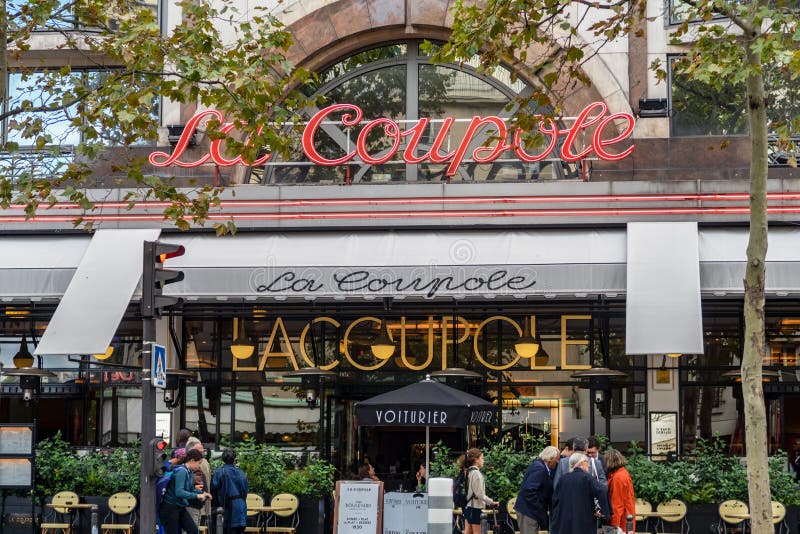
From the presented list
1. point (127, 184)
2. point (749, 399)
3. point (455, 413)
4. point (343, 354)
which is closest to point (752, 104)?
point (749, 399)

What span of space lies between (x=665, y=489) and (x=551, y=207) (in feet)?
16.6

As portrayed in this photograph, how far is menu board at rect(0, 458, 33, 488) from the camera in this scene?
18.3m

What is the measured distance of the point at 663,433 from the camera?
69.9 feet

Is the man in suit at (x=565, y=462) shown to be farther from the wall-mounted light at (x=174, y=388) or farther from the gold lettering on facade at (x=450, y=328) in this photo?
the wall-mounted light at (x=174, y=388)

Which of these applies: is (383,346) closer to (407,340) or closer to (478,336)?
(407,340)

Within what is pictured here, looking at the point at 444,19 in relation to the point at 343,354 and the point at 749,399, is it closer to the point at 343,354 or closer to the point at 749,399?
the point at 343,354

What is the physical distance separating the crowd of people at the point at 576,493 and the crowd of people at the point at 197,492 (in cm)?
378

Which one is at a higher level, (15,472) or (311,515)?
(15,472)

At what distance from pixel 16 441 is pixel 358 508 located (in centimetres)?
505

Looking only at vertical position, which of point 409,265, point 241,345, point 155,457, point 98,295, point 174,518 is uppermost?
point 409,265

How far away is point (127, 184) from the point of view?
21906mm

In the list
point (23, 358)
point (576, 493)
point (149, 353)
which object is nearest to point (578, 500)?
point (576, 493)

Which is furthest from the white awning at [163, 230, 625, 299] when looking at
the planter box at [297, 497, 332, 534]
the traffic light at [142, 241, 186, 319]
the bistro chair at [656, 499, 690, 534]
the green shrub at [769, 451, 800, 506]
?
the traffic light at [142, 241, 186, 319]

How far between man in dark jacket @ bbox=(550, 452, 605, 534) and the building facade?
14.4ft
